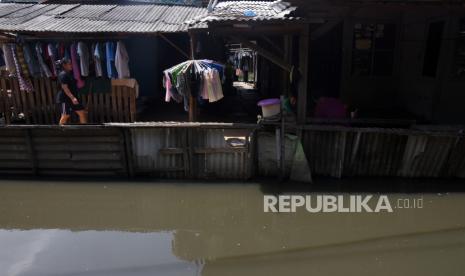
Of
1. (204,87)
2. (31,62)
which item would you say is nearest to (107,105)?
(31,62)

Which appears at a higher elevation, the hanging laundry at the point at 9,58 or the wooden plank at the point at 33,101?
the hanging laundry at the point at 9,58

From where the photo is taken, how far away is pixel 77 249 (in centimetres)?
554

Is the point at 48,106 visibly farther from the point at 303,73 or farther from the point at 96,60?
the point at 303,73

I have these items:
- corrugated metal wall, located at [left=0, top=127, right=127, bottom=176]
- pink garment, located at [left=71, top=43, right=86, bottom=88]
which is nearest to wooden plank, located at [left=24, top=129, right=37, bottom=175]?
corrugated metal wall, located at [left=0, top=127, right=127, bottom=176]

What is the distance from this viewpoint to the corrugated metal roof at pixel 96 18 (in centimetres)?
920

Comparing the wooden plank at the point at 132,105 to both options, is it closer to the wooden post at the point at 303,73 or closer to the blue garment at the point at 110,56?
the blue garment at the point at 110,56

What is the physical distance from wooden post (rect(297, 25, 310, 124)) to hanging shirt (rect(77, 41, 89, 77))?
5211mm

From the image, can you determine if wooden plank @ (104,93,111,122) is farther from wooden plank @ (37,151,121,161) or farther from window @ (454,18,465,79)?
window @ (454,18,465,79)

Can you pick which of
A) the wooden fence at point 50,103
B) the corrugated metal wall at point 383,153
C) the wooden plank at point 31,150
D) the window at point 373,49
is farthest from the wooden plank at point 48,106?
the window at point 373,49

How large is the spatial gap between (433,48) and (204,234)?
7525mm

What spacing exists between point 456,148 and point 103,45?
26.8ft

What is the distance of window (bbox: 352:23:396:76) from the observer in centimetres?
1093

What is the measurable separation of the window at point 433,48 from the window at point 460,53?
0.48m

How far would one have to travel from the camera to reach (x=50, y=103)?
990cm
